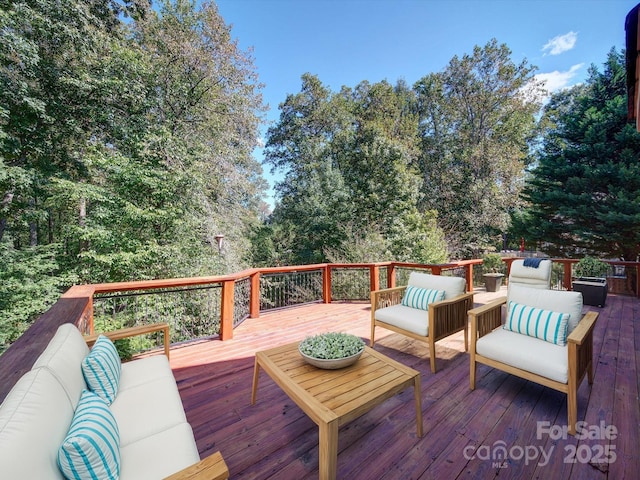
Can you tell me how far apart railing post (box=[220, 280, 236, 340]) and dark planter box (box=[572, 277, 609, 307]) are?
6.21m

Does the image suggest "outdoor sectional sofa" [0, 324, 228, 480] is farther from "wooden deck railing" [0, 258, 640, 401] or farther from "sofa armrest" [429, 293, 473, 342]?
"sofa armrest" [429, 293, 473, 342]

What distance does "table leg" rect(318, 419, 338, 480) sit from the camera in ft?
4.54

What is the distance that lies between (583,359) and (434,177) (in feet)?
41.6

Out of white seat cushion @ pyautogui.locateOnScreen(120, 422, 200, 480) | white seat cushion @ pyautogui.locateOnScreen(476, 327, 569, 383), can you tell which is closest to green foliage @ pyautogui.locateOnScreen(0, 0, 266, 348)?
white seat cushion @ pyautogui.locateOnScreen(120, 422, 200, 480)

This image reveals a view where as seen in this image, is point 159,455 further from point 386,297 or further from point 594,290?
point 594,290

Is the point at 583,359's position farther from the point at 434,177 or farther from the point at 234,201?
the point at 434,177

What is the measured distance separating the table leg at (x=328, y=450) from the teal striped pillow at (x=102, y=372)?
4.05 feet

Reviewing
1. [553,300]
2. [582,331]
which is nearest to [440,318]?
[553,300]

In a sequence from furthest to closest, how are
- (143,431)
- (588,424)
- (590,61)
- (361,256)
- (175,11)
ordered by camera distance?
1. (590,61)
2. (361,256)
3. (175,11)
4. (588,424)
5. (143,431)

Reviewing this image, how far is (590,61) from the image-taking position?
1098cm

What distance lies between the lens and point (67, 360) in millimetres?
1341

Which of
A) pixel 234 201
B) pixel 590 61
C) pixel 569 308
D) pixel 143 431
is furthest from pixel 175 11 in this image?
pixel 590 61

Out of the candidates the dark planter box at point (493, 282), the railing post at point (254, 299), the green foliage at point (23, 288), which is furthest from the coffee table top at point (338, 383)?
the green foliage at point (23, 288)

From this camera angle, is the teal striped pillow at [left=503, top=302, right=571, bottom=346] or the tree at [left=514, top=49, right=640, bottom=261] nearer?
the teal striped pillow at [left=503, top=302, right=571, bottom=346]
